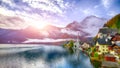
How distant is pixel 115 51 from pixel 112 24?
8.24 metres

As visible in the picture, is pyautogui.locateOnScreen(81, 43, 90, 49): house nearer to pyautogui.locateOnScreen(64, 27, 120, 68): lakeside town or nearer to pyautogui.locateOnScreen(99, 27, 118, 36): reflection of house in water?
pyautogui.locateOnScreen(64, 27, 120, 68): lakeside town

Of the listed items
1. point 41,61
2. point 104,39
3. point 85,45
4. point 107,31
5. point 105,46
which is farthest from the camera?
point 85,45

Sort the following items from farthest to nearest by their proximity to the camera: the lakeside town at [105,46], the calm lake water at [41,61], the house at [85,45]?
the house at [85,45]
the lakeside town at [105,46]
the calm lake water at [41,61]

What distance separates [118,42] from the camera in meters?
17.5

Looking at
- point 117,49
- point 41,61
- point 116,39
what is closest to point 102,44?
point 116,39

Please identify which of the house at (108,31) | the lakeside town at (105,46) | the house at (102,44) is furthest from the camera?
the house at (108,31)

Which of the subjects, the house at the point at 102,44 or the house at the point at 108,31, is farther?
the house at the point at 108,31

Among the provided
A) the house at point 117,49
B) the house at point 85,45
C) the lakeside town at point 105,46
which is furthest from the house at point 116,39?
the house at point 85,45

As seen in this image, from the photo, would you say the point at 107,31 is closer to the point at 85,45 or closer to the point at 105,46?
the point at 85,45

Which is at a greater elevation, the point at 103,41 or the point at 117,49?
the point at 103,41

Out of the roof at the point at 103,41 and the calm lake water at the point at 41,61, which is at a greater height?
the roof at the point at 103,41

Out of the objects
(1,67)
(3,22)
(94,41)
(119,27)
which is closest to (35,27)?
(3,22)

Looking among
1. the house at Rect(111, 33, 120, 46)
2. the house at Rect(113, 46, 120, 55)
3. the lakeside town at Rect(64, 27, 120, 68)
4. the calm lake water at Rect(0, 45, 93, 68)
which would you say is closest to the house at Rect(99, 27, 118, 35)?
the lakeside town at Rect(64, 27, 120, 68)

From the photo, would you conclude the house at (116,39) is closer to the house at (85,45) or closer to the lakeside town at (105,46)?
the lakeside town at (105,46)
